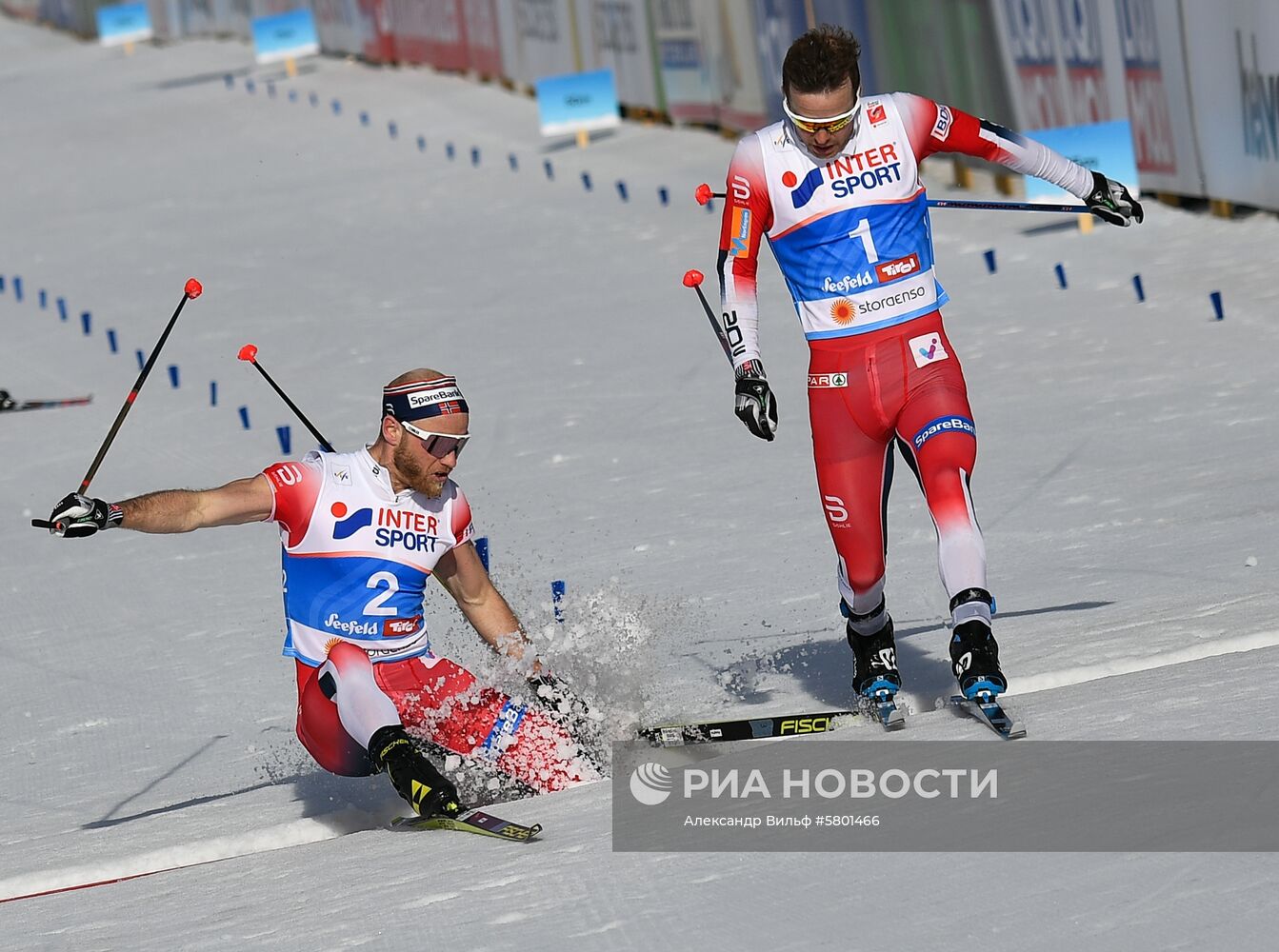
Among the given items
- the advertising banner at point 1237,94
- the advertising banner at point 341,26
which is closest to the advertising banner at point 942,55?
the advertising banner at point 1237,94

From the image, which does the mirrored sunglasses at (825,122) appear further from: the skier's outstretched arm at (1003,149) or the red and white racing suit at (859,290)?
the skier's outstretched arm at (1003,149)

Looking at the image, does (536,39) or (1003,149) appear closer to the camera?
(1003,149)

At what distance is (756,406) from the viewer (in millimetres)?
5629

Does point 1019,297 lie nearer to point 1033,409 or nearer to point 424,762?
point 1033,409

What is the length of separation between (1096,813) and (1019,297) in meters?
9.43

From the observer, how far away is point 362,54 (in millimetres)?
31641

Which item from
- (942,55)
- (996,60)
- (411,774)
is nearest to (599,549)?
(411,774)

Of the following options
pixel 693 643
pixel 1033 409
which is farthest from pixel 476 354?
pixel 693 643

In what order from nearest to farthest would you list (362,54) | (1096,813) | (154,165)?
(1096,813) < (154,165) < (362,54)

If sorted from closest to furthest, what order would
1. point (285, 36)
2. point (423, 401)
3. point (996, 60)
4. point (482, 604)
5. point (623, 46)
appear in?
point (423, 401) < point (482, 604) < point (996, 60) < point (623, 46) < point (285, 36)

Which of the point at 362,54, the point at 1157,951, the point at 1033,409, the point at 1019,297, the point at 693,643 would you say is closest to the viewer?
the point at 1157,951

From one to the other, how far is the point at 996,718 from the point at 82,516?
2.32m

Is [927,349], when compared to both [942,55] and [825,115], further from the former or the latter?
[942,55]

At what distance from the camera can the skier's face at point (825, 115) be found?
18.2 feet
